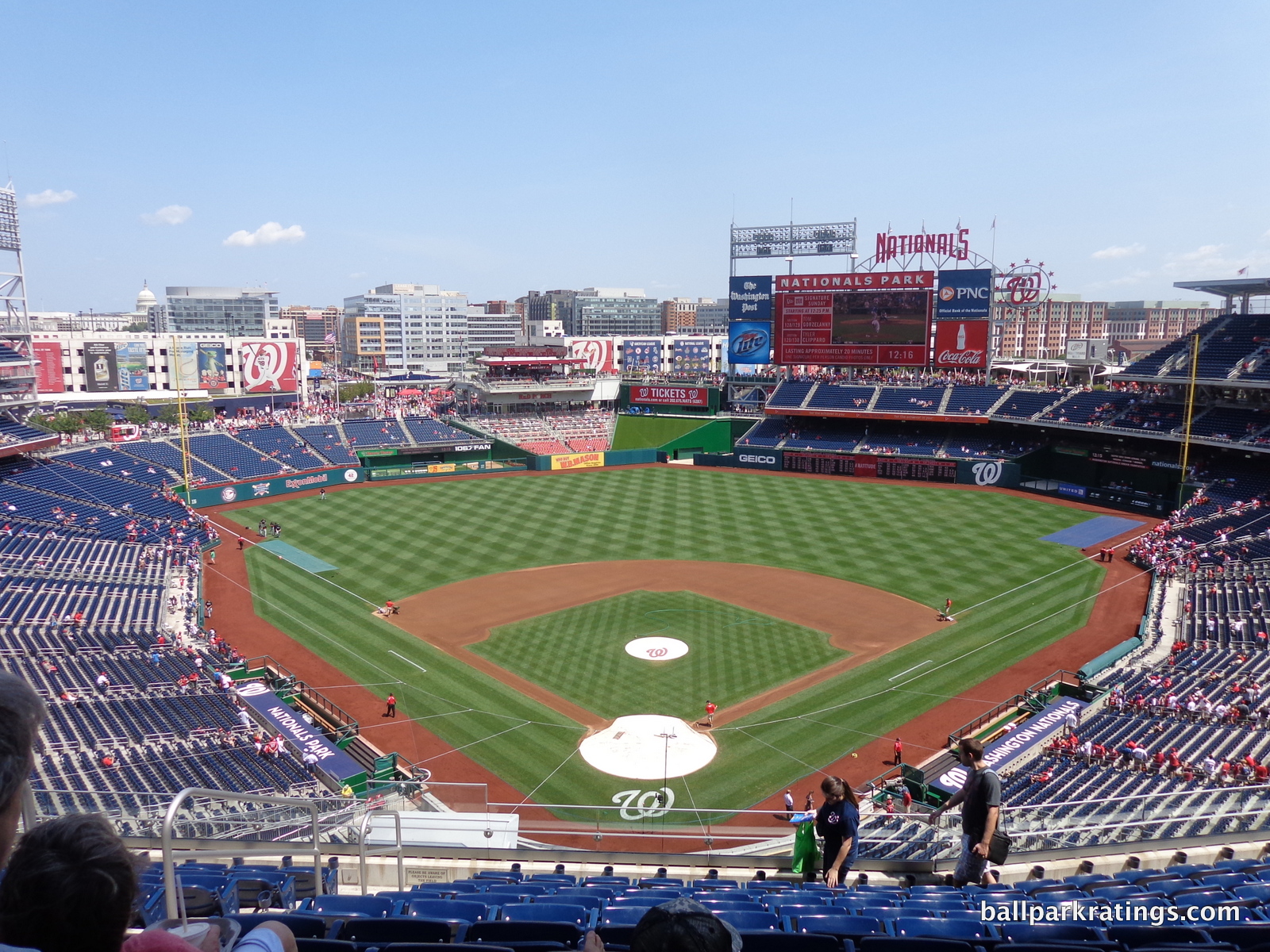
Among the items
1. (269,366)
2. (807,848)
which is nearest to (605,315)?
(269,366)

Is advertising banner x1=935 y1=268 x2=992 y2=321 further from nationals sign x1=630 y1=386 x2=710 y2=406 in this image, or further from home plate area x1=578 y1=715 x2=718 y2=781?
home plate area x1=578 y1=715 x2=718 y2=781

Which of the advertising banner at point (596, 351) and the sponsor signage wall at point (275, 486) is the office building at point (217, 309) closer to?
the advertising banner at point (596, 351)

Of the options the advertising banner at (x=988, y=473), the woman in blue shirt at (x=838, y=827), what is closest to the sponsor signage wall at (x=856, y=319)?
the advertising banner at (x=988, y=473)

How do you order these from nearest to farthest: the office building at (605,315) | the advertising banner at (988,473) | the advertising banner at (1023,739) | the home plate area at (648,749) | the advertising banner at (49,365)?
the advertising banner at (1023,739)
the home plate area at (648,749)
the advertising banner at (988,473)
the advertising banner at (49,365)
the office building at (605,315)

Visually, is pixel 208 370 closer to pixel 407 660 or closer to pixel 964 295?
pixel 407 660

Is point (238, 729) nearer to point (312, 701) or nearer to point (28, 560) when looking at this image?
point (312, 701)

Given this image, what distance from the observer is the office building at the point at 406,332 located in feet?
495

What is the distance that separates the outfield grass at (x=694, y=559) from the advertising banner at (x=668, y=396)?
9.70 m

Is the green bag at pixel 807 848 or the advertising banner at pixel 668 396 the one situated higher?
the advertising banner at pixel 668 396

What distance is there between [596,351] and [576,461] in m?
36.2

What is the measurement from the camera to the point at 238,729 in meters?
21.8

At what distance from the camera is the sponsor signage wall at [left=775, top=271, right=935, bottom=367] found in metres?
58.8

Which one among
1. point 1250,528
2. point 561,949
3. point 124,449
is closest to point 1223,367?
point 1250,528

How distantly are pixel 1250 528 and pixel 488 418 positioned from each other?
5550 cm
